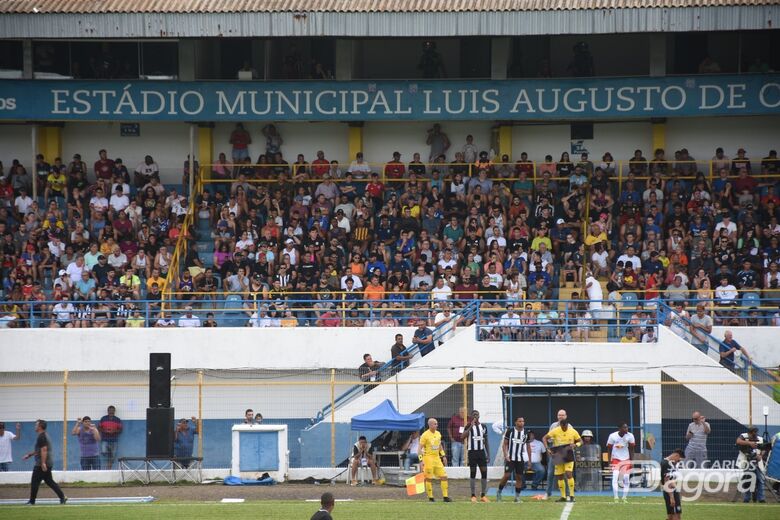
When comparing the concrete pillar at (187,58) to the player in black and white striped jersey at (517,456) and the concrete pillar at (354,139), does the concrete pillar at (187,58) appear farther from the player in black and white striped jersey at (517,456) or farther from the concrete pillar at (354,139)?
the player in black and white striped jersey at (517,456)

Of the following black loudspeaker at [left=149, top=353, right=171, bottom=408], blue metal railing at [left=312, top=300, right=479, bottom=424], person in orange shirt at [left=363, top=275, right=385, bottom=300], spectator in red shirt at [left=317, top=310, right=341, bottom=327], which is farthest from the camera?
person in orange shirt at [left=363, top=275, right=385, bottom=300]

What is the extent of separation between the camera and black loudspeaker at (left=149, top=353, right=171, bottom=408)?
2500 cm

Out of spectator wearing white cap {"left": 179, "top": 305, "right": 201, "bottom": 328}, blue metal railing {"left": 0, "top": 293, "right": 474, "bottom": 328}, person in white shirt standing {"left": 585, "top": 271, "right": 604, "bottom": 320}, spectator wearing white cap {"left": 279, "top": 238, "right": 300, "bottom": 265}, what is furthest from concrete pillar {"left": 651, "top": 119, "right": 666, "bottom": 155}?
spectator wearing white cap {"left": 179, "top": 305, "right": 201, "bottom": 328}

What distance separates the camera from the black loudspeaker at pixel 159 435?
25.1m

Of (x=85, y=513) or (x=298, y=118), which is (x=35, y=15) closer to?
(x=298, y=118)

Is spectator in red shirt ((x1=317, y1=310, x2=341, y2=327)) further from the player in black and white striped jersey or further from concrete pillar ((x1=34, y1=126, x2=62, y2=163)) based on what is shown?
concrete pillar ((x1=34, y1=126, x2=62, y2=163))

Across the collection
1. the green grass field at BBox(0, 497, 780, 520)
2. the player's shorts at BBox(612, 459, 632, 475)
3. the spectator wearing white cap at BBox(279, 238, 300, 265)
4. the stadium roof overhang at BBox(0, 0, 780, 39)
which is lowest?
the green grass field at BBox(0, 497, 780, 520)

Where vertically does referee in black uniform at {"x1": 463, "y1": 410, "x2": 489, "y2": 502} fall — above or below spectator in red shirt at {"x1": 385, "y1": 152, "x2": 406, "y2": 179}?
below

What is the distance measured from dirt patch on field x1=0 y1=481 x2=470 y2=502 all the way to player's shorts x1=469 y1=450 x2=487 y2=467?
751mm

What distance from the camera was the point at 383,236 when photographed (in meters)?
31.4

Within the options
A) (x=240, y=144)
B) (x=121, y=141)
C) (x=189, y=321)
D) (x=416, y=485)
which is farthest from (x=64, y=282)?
(x=416, y=485)

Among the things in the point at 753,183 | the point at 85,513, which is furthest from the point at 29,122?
the point at 753,183

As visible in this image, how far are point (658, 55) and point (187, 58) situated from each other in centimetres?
1177

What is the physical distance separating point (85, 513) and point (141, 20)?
14.3 meters
